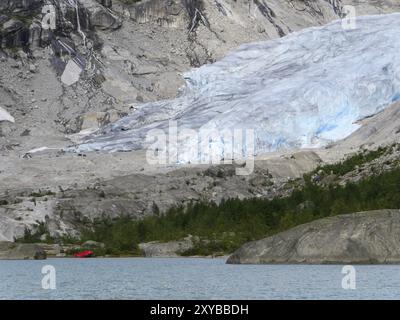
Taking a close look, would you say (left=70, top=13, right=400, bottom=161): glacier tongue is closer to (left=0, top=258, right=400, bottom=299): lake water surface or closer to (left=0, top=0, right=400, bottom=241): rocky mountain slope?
(left=0, top=0, right=400, bottom=241): rocky mountain slope

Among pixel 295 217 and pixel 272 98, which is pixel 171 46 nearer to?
pixel 272 98

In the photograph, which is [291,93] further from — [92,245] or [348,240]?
[348,240]

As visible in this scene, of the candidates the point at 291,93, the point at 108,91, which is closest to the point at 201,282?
the point at 291,93

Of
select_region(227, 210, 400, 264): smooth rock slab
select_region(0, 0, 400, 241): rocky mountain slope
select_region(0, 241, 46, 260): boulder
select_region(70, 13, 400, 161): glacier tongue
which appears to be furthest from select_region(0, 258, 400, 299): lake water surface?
select_region(70, 13, 400, 161): glacier tongue

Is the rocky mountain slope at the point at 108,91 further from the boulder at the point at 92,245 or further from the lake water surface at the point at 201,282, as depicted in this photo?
the lake water surface at the point at 201,282

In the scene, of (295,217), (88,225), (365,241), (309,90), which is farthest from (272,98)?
(365,241)

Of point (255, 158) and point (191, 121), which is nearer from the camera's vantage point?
point (255, 158)

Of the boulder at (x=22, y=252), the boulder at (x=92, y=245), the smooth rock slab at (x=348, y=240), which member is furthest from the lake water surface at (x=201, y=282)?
the boulder at (x=92, y=245)
